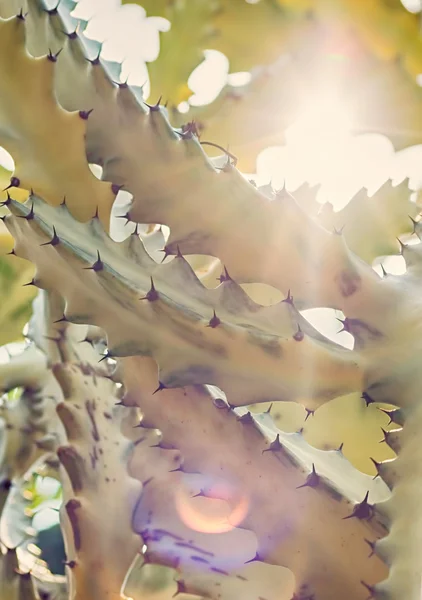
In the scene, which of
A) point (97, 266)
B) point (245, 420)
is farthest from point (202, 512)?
point (97, 266)

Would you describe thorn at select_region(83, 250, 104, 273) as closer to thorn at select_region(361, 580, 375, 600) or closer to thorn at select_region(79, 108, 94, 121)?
thorn at select_region(79, 108, 94, 121)

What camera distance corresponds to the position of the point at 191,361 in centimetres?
39

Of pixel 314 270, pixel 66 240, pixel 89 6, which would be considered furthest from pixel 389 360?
pixel 89 6

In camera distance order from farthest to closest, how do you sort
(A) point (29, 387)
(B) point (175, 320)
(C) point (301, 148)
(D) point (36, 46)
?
(C) point (301, 148), (A) point (29, 387), (D) point (36, 46), (B) point (175, 320)

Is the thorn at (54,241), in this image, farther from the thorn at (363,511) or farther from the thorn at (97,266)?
the thorn at (363,511)

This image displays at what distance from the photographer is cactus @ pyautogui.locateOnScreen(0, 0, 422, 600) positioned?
0.39 meters

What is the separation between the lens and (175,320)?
397 millimetres

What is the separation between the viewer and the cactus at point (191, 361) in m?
0.39

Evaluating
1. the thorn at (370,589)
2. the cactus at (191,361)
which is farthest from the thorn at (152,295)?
the thorn at (370,589)

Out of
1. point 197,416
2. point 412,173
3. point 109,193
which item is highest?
point 109,193

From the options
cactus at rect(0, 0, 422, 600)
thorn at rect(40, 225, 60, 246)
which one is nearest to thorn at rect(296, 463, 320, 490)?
cactus at rect(0, 0, 422, 600)

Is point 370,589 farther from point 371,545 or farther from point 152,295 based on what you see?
point 152,295

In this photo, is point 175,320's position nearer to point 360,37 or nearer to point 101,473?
point 101,473

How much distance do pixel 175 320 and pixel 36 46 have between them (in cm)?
29
